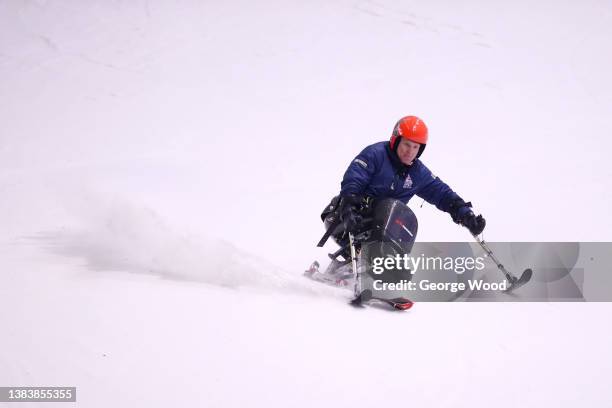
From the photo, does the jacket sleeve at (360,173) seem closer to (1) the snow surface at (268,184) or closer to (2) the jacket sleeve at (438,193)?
(2) the jacket sleeve at (438,193)

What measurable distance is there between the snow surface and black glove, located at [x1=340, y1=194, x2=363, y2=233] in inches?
27.4

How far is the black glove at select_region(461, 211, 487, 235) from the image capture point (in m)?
6.41

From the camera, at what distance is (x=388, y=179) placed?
6.41 metres

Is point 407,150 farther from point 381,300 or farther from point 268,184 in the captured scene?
point 268,184

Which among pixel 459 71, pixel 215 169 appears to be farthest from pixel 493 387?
pixel 459 71

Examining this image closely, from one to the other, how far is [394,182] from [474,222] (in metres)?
0.94

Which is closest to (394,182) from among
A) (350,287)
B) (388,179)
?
(388,179)

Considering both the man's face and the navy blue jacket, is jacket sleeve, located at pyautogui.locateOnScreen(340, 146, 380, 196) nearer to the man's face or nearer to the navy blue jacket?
the navy blue jacket

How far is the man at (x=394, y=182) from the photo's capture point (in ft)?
20.1

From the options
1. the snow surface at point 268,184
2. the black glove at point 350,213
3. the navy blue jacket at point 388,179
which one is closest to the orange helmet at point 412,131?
the navy blue jacket at point 388,179

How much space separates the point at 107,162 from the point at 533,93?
31.0 ft

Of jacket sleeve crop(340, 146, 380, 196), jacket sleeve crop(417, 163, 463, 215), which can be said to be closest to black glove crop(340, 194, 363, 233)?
jacket sleeve crop(340, 146, 380, 196)

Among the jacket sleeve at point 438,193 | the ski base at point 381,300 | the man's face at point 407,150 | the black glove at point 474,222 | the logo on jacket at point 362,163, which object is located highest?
the man's face at point 407,150

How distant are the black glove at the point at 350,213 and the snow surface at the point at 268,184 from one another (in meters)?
0.70
